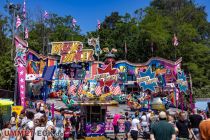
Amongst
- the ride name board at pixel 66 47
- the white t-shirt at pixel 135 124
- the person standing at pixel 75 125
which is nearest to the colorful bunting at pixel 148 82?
the ride name board at pixel 66 47

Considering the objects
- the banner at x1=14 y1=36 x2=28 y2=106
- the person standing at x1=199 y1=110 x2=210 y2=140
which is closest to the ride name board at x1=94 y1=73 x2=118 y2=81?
the banner at x1=14 y1=36 x2=28 y2=106

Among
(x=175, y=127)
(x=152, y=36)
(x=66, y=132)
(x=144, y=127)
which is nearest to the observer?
(x=175, y=127)

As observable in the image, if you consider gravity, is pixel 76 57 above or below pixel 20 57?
above

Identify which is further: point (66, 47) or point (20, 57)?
point (66, 47)

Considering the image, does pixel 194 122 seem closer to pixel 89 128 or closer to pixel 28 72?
pixel 89 128

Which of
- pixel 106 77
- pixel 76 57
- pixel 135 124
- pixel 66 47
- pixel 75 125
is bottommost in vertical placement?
pixel 75 125

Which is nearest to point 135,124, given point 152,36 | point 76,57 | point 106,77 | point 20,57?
point 20,57

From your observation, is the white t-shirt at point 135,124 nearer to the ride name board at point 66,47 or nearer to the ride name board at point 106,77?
the ride name board at point 106,77

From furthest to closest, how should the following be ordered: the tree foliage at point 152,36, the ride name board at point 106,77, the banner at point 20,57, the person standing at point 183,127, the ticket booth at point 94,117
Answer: the tree foliage at point 152,36 < the ride name board at point 106,77 < the banner at point 20,57 < the ticket booth at point 94,117 < the person standing at point 183,127

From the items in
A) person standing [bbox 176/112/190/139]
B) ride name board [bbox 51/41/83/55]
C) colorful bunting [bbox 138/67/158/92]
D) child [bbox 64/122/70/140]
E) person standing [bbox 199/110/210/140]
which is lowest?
child [bbox 64/122/70/140]

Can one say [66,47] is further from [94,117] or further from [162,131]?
[162,131]

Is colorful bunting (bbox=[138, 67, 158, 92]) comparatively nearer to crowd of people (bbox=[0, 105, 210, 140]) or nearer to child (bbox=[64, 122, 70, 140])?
crowd of people (bbox=[0, 105, 210, 140])

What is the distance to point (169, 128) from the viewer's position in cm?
806

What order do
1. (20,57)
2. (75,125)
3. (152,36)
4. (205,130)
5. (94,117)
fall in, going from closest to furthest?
(205,130) → (75,125) → (94,117) → (20,57) → (152,36)
